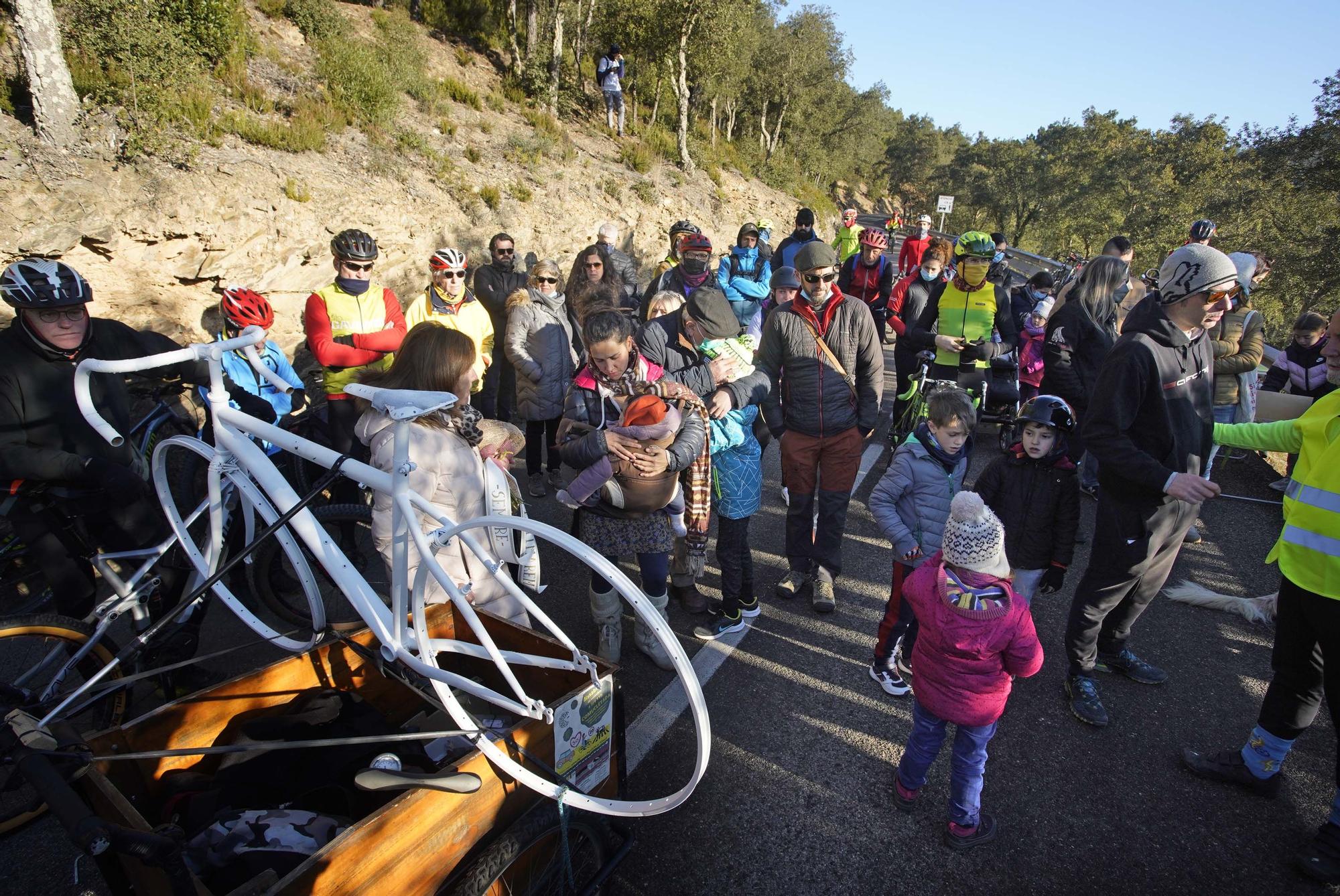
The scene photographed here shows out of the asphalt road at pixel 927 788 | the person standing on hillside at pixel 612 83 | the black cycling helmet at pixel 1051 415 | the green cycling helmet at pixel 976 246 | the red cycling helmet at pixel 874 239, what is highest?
the person standing on hillside at pixel 612 83

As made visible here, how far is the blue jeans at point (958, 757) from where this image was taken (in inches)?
101

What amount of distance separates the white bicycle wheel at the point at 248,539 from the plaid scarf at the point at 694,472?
5.58 feet

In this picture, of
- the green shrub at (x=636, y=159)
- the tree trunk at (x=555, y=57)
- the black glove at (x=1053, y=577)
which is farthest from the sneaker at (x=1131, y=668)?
the tree trunk at (x=555, y=57)

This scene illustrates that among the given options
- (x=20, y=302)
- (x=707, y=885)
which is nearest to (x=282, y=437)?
(x=20, y=302)

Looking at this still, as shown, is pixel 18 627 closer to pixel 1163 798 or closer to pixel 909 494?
pixel 909 494

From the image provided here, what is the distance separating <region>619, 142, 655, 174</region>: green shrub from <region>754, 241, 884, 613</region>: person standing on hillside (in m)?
15.6

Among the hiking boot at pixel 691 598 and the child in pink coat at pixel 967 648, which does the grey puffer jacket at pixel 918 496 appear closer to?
the child in pink coat at pixel 967 648

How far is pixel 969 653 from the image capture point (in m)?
2.47

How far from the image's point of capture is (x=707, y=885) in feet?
8.13

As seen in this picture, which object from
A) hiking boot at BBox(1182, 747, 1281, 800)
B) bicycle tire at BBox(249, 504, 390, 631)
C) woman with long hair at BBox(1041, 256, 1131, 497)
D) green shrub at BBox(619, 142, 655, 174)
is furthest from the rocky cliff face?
hiking boot at BBox(1182, 747, 1281, 800)

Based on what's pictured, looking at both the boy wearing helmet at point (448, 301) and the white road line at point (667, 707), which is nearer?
the white road line at point (667, 707)

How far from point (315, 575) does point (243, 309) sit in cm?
186

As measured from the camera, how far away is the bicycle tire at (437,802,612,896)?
6.13ft

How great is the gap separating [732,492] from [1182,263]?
97.0 inches
